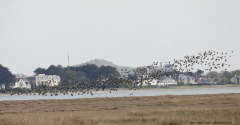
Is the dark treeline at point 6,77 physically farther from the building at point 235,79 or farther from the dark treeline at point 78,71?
the building at point 235,79

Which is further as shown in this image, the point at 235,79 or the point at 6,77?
the point at 235,79

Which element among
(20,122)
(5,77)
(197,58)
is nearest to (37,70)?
(5,77)

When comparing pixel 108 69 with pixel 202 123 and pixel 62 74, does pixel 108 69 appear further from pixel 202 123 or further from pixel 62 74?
pixel 202 123

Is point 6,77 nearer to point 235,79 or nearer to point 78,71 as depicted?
point 78,71

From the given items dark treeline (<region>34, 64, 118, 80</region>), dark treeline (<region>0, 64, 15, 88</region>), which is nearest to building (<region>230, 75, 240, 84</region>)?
dark treeline (<region>34, 64, 118, 80</region>)

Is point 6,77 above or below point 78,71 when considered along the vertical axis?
below

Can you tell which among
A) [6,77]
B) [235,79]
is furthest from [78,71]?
[235,79]

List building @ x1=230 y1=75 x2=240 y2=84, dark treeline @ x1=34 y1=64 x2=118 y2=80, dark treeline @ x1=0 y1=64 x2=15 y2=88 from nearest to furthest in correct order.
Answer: dark treeline @ x1=0 y1=64 x2=15 y2=88
dark treeline @ x1=34 y1=64 x2=118 y2=80
building @ x1=230 y1=75 x2=240 y2=84

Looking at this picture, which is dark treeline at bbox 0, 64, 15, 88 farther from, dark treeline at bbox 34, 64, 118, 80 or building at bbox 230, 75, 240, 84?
building at bbox 230, 75, 240, 84

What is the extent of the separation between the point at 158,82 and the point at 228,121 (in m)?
155

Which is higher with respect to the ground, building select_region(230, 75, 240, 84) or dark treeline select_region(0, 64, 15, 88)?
dark treeline select_region(0, 64, 15, 88)

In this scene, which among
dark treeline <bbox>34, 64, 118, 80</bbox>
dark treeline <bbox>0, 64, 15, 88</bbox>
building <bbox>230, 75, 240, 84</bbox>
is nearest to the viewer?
dark treeline <bbox>0, 64, 15, 88</bbox>

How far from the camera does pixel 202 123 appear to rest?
A: 23.5m

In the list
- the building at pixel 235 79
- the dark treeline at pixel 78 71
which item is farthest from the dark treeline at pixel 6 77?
the building at pixel 235 79
